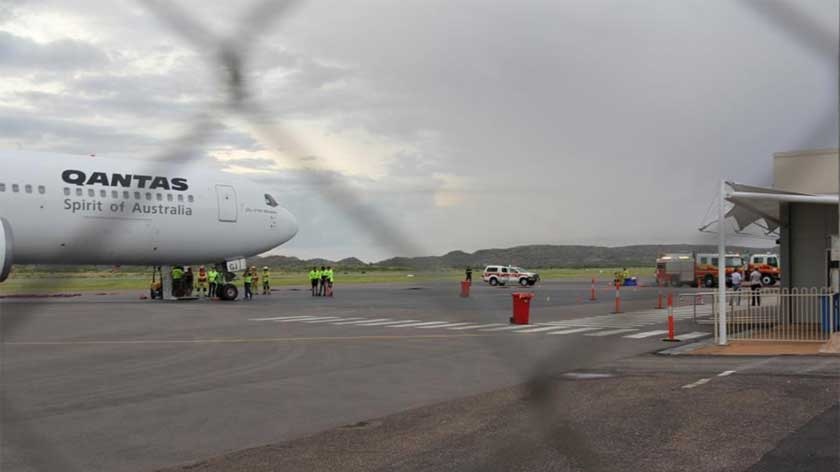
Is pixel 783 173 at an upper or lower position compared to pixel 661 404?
upper

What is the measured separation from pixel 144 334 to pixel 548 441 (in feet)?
45.5

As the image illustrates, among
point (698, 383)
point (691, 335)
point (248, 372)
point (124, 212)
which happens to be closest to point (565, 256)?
point (124, 212)

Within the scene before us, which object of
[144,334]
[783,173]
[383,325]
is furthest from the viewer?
[383,325]

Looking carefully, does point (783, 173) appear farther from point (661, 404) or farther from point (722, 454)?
point (661, 404)

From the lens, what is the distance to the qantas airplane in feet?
7.29

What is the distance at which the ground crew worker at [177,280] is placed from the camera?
34.1 m

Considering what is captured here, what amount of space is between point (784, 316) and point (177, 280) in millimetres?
24396

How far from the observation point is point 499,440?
768 cm

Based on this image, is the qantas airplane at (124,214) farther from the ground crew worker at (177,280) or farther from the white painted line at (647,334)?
the white painted line at (647,334)

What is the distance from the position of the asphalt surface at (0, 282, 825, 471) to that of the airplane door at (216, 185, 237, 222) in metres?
5.08

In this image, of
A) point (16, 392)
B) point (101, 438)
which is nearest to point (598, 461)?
point (101, 438)

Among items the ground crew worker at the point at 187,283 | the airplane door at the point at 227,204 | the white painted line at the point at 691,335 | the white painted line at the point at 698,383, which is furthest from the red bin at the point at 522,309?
the ground crew worker at the point at 187,283

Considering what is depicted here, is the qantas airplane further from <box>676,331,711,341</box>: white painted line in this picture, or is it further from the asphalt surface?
<box>676,331,711,341</box>: white painted line

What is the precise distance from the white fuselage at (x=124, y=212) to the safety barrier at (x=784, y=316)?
1120cm
